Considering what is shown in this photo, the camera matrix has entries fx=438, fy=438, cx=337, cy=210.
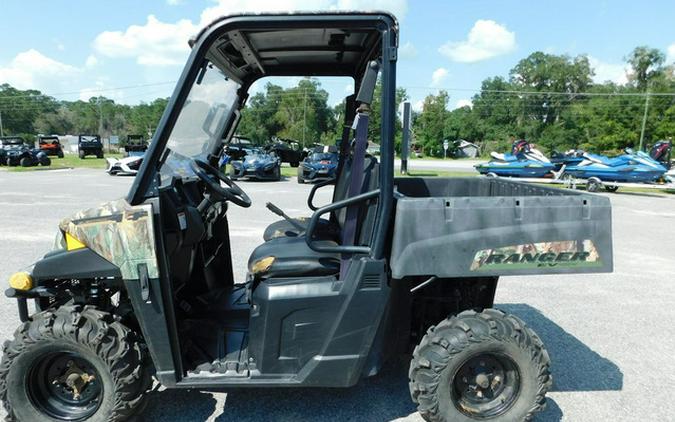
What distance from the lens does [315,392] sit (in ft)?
9.55

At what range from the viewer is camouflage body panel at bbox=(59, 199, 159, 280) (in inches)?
88.0

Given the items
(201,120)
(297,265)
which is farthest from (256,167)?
(297,265)

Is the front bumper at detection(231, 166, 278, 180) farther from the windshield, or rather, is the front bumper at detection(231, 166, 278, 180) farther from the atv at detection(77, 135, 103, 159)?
the atv at detection(77, 135, 103, 159)

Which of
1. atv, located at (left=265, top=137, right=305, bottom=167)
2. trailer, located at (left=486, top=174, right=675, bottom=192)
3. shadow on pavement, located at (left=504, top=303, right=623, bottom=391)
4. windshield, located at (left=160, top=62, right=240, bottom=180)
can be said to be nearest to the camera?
windshield, located at (left=160, top=62, right=240, bottom=180)

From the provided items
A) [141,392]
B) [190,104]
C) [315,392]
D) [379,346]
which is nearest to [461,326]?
[379,346]

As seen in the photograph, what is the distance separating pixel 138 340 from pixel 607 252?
266 centimetres

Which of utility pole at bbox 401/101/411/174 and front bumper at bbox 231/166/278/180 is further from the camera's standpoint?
front bumper at bbox 231/166/278/180

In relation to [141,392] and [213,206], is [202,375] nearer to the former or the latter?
[141,392]

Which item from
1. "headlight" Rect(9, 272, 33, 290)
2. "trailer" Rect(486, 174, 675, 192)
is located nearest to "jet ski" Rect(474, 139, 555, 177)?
"trailer" Rect(486, 174, 675, 192)

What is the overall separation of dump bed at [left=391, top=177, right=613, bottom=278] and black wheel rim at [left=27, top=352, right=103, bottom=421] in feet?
5.88

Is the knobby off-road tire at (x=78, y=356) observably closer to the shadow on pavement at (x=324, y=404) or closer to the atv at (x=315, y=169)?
the shadow on pavement at (x=324, y=404)

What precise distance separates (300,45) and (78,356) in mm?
2238

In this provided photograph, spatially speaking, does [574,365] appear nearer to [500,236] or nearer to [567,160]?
[500,236]

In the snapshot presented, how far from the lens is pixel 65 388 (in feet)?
8.09
